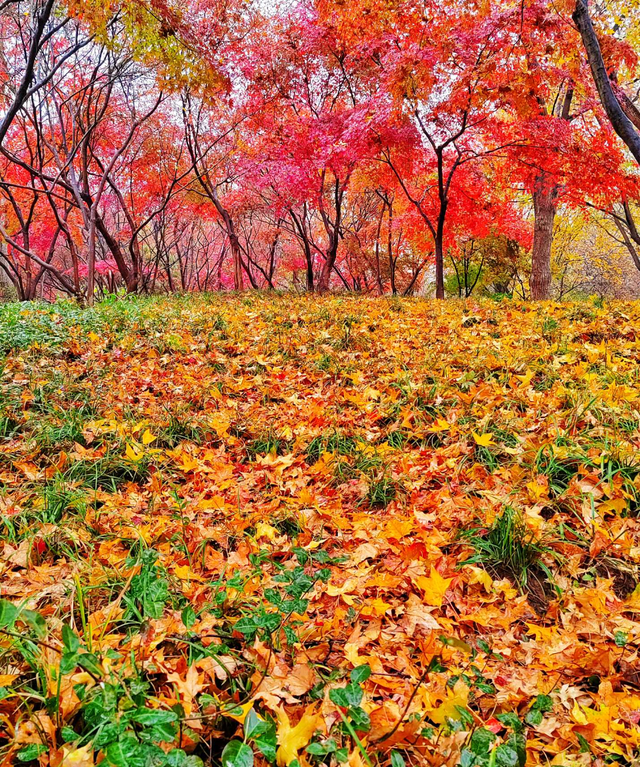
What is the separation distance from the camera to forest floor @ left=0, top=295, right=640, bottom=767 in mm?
1096

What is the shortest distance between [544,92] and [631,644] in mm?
8385

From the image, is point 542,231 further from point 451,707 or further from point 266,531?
point 451,707

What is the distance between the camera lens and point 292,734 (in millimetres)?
1062

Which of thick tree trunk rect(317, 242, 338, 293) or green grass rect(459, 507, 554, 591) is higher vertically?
thick tree trunk rect(317, 242, 338, 293)

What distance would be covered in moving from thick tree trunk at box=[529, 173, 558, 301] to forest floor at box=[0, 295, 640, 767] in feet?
16.3

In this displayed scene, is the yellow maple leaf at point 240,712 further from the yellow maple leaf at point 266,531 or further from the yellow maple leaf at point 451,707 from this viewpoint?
the yellow maple leaf at point 266,531

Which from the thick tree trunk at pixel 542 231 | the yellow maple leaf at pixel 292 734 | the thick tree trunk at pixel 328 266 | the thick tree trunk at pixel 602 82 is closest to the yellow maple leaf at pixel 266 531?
the yellow maple leaf at pixel 292 734

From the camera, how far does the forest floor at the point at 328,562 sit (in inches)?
43.1

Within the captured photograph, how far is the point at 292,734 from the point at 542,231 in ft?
29.3

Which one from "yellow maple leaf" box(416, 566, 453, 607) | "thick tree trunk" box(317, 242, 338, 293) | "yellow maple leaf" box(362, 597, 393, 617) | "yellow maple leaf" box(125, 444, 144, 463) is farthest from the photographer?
"thick tree trunk" box(317, 242, 338, 293)

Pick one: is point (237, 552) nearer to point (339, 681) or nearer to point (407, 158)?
point (339, 681)

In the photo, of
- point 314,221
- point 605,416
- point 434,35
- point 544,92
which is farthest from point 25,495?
point 314,221

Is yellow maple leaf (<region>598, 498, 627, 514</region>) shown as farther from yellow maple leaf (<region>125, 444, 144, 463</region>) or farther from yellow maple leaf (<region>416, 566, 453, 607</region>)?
yellow maple leaf (<region>125, 444, 144, 463</region>)

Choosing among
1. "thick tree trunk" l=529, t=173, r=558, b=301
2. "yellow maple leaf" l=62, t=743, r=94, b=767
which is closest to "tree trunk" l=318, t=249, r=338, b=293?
"thick tree trunk" l=529, t=173, r=558, b=301
